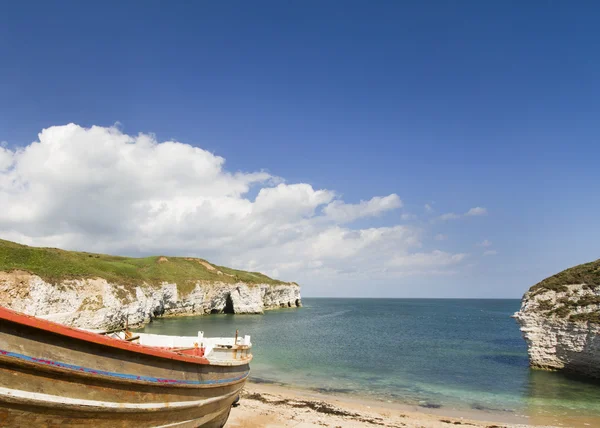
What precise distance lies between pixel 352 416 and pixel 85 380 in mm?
15865

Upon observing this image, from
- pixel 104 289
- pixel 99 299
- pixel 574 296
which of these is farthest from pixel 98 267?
pixel 574 296

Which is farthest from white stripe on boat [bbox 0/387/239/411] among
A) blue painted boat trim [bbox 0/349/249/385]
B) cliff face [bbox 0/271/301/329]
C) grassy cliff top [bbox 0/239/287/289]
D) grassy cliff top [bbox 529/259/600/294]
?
grassy cliff top [bbox 0/239/287/289]

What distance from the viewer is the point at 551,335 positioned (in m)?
30.6

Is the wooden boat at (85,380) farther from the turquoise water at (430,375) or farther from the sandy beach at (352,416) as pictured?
the turquoise water at (430,375)

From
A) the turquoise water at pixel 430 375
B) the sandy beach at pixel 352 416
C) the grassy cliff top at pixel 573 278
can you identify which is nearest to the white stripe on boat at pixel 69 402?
the sandy beach at pixel 352 416

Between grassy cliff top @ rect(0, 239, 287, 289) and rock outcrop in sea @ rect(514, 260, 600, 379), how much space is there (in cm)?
5236

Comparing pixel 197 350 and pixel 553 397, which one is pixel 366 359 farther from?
pixel 197 350

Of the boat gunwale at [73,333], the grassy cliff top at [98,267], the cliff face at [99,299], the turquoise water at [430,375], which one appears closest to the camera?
the boat gunwale at [73,333]

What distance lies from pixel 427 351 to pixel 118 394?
42336 millimetres

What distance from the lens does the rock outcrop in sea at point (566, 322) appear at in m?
28.5

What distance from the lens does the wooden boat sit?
7.37 meters

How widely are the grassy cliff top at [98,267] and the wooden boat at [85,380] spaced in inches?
1614

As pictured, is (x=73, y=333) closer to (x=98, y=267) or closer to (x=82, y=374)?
(x=82, y=374)

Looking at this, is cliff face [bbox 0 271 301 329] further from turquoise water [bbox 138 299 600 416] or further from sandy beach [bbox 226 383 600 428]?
turquoise water [bbox 138 299 600 416]
